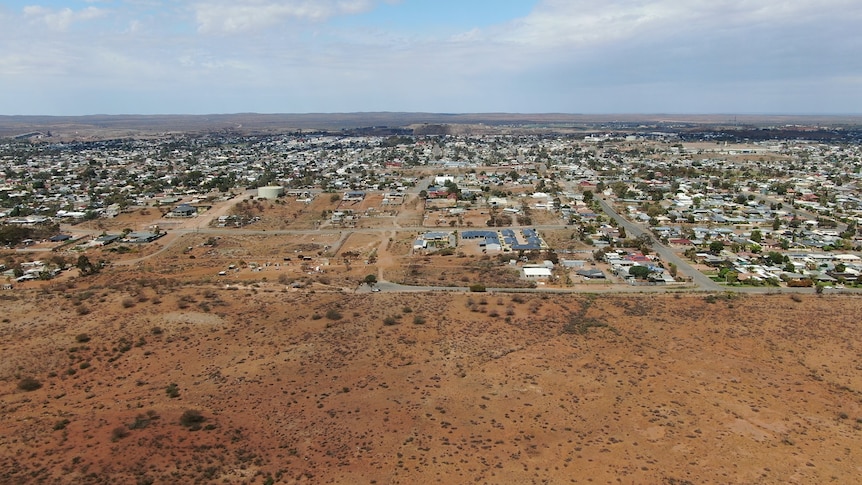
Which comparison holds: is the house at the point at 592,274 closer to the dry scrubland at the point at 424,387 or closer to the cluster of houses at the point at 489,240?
the dry scrubland at the point at 424,387

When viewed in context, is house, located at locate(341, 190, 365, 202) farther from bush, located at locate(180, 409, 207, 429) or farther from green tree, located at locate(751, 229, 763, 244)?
bush, located at locate(180, 409, 207, 429)

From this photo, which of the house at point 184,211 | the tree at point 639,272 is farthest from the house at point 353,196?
the tree at point 639,272

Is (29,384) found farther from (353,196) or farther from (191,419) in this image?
(353,196)

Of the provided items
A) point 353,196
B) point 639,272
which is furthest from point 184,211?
point 639,272

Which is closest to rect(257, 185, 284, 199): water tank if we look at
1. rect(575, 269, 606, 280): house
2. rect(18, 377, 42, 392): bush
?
rect(575, 269, 606, 280): house

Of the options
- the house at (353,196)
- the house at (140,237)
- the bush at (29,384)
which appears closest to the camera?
the bush at (29,384)

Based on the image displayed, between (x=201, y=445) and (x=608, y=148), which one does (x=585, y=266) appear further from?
(x=608, y=148)

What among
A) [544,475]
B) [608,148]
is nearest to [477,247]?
[544,475]
